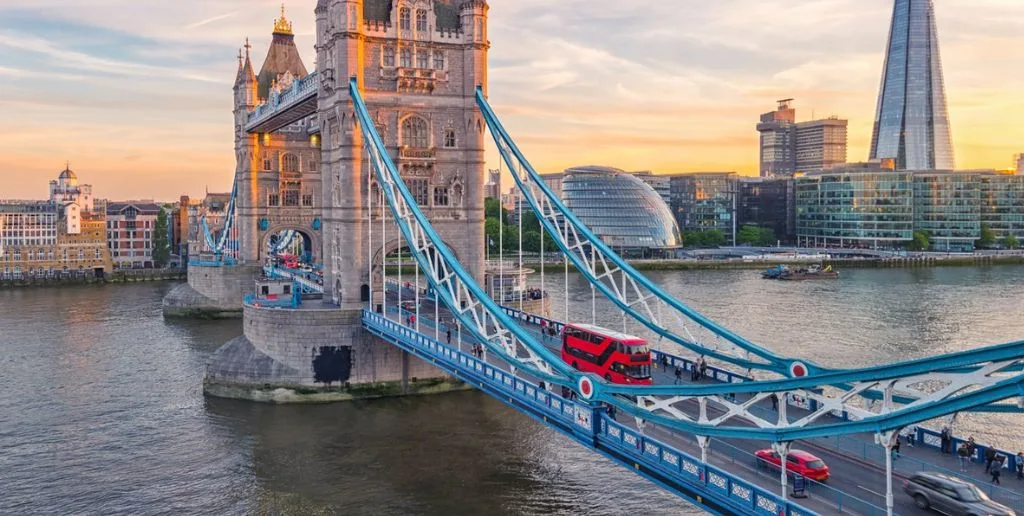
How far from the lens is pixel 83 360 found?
58.7 m

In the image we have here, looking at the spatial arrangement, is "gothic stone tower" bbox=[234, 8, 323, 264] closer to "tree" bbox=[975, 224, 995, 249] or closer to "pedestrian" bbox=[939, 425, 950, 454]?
"pedestrian" bbox=[939, 425, 950, 454]

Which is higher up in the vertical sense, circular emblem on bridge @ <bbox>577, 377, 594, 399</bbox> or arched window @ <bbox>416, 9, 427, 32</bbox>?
arched window @ <bbox>416, 9, 427, 32</bbox>

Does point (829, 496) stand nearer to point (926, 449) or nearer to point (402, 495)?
point (926, 449)

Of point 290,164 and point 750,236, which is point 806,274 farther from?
point 290,164

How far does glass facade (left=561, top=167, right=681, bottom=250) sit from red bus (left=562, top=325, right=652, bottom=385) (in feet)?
399

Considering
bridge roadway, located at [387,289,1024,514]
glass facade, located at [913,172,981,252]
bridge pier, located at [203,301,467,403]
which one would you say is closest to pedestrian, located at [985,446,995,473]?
bridge roadway, located at [387,289,1024,514]

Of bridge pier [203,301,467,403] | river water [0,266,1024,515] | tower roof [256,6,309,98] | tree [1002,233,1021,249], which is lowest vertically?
river water [0,266,1024,515]

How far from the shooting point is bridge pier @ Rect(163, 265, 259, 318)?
81562 mm

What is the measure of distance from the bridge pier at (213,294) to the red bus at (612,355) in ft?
171

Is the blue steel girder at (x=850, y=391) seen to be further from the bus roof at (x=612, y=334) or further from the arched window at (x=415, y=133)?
the arched window at (x=415, y=133)

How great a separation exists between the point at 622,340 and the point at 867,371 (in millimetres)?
16337

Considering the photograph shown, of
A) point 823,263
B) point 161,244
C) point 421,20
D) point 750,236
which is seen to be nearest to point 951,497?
point 421,20

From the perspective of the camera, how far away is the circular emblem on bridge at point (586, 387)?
26703 mm

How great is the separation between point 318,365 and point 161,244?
314 ft
